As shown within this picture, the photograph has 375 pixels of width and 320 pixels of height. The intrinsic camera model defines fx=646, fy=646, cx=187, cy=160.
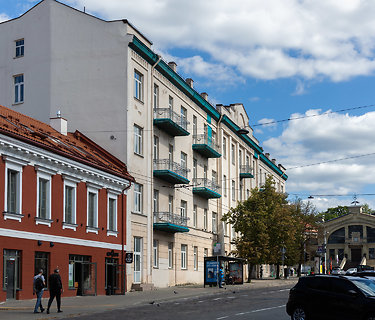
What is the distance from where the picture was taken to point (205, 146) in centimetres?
5122

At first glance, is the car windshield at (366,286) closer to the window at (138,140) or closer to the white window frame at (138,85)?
the window at (138,140)

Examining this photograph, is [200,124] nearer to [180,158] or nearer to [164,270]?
[180,158]

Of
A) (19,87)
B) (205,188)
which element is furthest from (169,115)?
(19,87)

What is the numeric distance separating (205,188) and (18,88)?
53.8 ft

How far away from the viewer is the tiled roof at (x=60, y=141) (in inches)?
1146

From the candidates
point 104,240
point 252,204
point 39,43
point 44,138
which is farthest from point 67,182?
point 252,204

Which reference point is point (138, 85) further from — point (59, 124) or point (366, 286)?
point (366, 286)

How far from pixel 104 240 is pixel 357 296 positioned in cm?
2076

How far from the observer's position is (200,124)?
177ft

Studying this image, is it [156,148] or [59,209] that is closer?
[59,209]

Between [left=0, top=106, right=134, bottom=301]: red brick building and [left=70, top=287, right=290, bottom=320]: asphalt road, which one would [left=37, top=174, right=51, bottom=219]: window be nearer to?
[left=0, top=106, right=134, bottom=301]: red brick building

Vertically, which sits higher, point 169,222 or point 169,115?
point 169,115

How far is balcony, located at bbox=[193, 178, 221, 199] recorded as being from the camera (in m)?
50.8

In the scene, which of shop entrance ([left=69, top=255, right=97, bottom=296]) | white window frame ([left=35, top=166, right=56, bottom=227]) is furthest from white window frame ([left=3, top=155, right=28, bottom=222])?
shop entrance ([left=69, top=255, right=97, bottom=296])
